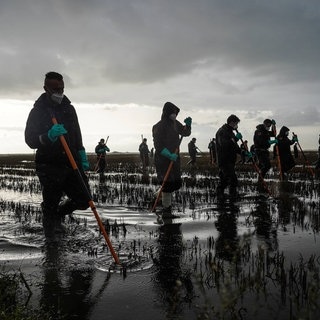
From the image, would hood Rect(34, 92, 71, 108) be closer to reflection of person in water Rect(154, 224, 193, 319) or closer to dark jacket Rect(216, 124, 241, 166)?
reflection of person in water Rect(154, 224, 193, 319)

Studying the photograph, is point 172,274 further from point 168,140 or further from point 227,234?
point 168,140

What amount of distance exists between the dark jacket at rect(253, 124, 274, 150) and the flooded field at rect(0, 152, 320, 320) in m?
4.53

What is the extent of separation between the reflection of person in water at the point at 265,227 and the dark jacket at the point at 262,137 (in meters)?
4.63

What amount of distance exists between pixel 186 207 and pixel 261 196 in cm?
244

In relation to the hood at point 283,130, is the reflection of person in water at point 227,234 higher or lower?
lower

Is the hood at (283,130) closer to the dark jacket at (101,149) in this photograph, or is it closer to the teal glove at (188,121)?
the teal glove at (188,121)

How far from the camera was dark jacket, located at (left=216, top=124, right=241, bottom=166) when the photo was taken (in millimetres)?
10086

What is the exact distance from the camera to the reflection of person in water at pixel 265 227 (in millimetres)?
5230

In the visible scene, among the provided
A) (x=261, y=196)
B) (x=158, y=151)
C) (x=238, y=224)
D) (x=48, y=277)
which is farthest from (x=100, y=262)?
(x=261, y=196)

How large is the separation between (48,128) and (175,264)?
2.56 metres

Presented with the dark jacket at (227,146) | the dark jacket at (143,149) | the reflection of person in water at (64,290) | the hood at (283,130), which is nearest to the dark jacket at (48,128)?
the reflection of person in water at (64,290)

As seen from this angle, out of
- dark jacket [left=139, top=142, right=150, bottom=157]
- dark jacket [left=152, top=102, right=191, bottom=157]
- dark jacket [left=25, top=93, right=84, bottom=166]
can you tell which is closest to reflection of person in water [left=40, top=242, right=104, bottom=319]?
dark jacket [left=25, top=93, right=84, bottom=166]

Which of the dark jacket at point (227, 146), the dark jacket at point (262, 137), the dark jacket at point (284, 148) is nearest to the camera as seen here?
the dark jacket at point (227, 146)

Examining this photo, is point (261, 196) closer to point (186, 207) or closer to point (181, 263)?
point (186, 207)
